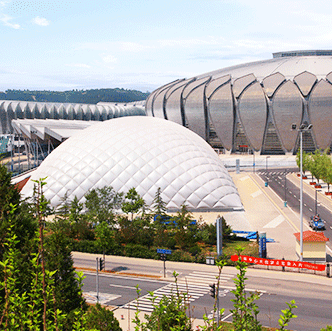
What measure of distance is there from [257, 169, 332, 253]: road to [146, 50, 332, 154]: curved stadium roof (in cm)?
1701

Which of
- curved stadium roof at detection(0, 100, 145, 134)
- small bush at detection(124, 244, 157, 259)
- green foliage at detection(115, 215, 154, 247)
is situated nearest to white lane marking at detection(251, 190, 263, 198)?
green foliage at detection(115, 215, 154, 247)

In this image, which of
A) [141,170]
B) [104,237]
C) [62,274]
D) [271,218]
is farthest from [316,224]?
[62,274]

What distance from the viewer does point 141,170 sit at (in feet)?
168

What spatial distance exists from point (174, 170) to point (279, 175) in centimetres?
3870

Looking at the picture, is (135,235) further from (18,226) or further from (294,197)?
(294,197)

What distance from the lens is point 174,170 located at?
5138 cm

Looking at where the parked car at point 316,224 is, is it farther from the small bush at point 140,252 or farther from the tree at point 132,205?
the small bush at point 140,252

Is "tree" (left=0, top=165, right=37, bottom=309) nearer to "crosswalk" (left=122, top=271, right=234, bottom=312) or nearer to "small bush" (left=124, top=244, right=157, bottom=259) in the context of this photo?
"crosswalk" (left=122, top=271, right=234, bottom=312)

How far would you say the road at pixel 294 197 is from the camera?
5016 cm

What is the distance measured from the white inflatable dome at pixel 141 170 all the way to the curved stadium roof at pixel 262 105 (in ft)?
172

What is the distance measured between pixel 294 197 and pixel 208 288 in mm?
37118

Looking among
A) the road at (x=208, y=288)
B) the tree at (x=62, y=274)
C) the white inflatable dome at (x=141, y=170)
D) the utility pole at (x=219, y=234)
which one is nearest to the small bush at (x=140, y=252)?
the road at (x=208, y=288)

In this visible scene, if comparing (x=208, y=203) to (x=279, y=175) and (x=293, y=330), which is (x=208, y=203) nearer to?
(x=293, y=330)

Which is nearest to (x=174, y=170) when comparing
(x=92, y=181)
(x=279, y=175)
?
(x=92, y=181)
